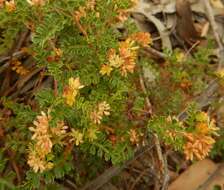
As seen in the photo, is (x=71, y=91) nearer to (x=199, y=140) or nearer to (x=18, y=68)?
(x=199, y=140)

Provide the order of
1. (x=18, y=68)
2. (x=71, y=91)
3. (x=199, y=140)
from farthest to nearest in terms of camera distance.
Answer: (x=18, y=68)
(x=199, y=140)
(x=71, y=91)

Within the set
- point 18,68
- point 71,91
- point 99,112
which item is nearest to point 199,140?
point 99,112

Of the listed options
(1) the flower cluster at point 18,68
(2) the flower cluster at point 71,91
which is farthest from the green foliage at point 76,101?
(1) the flower cluster at point 18,68

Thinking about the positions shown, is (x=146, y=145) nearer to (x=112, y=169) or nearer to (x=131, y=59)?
(x=112, y=169)

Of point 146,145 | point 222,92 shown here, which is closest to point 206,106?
point 222,92

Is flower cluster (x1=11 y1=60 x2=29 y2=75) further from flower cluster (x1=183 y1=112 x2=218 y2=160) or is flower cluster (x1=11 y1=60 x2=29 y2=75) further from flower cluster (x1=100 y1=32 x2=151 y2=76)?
flower cluster (x1=183 y1=112 x2=218 y2=160)

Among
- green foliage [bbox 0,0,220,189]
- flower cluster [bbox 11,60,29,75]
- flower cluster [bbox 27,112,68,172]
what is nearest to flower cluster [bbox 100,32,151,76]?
green foliage [bbox 0,0,220,189]
